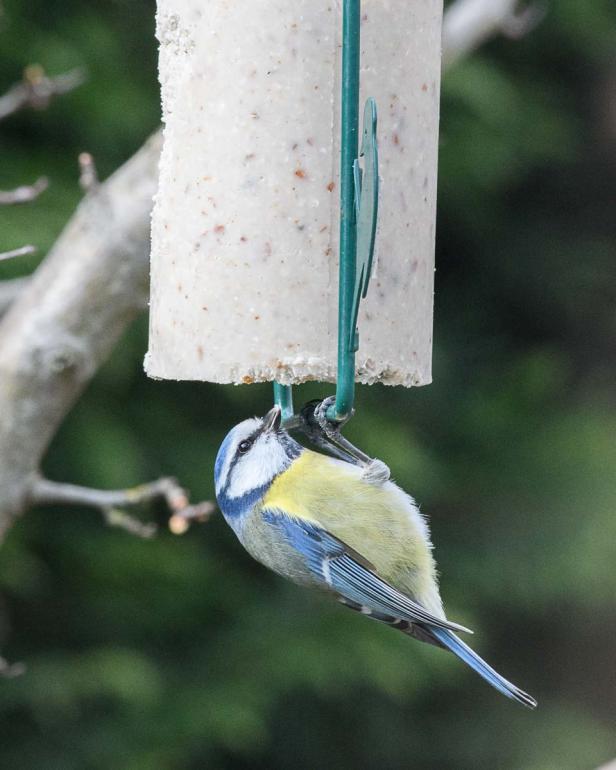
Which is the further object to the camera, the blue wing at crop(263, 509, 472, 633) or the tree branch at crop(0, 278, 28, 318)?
the tree branch at crop(0, 278, 28, 318)

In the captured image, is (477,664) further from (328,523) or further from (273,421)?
(273,421)

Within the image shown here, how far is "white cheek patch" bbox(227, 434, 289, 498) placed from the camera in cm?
216

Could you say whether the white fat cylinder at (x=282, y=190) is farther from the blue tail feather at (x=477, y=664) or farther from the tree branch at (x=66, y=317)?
the tree branch at (x=66, y=317)

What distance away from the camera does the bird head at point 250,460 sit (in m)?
2.12

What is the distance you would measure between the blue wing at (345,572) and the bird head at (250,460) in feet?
0.25

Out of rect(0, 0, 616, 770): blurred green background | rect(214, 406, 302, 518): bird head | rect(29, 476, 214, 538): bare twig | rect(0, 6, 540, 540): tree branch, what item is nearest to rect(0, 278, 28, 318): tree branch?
rect(0, 6, 540, 540): tree branch

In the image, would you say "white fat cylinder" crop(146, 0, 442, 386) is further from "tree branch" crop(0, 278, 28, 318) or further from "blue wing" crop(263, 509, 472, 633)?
"tree branch" crop(0, 278, 28, 318)

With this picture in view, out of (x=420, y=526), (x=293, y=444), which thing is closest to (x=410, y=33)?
(x=293, y=444)

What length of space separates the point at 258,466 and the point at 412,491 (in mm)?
2179

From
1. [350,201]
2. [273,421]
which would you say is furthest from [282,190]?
[273,421]

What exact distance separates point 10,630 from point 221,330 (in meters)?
2.61

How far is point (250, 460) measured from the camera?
217cm

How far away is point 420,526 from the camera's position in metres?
2.25

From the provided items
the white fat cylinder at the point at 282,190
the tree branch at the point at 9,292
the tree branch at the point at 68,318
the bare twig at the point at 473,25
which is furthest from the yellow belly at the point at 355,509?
the bare twig at the point at 473,25
